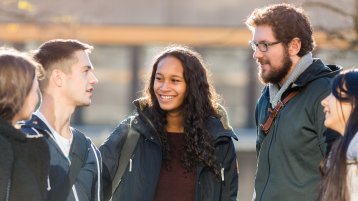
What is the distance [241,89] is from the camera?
18.7m

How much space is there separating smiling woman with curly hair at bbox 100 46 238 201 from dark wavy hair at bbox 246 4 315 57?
680 millimetres

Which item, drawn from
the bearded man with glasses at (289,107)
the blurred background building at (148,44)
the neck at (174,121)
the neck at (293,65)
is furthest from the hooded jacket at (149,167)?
the blurred background building at (148,44)

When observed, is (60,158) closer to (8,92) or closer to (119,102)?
(8,92)

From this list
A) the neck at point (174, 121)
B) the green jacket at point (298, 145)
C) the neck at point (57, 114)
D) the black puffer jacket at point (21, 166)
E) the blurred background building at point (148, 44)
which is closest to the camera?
the black puffer jacket at point (21, 166)

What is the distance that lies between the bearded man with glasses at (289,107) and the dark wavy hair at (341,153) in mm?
751

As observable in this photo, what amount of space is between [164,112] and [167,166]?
0.39 metres

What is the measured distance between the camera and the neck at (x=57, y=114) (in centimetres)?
591

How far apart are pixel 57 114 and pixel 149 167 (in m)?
0.95

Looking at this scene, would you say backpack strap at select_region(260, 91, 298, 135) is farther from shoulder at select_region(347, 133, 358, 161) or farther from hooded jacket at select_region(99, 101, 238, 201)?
shoulder at select_region(347, 133, 358, 161)

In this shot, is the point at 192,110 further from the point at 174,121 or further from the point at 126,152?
the point at 126,152

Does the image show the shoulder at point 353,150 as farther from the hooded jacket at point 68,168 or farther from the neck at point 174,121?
the neck at point 174,121

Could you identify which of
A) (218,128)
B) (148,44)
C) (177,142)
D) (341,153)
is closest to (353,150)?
(341,153)

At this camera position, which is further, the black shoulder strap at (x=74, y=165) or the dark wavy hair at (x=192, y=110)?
the dark wavy hair at (x=192, y=110)

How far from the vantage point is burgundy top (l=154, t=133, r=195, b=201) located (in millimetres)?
6578
